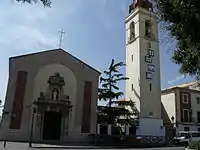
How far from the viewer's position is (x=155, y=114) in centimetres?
4144

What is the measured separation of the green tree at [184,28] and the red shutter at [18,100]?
2447 centimetres

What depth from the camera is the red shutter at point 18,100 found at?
3080 centimetres

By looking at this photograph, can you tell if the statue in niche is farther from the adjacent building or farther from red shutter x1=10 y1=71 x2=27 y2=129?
the adjacent building

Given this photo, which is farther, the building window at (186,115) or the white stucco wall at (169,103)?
the building window at (186,115)

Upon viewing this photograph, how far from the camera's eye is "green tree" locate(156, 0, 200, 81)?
25.4 ft

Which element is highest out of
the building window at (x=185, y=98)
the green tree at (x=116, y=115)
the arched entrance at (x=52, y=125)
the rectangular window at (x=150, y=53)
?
the rectangular window at (x=150, y=53)

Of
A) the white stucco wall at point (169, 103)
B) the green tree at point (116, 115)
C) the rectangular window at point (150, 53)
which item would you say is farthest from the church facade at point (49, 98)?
the white stucco wall at point (169, 103)

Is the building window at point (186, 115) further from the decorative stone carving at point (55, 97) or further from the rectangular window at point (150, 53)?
the decorative stone carving at point (55, 97)

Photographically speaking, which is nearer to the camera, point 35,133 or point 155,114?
point 35,133

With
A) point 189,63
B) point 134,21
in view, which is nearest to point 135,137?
point 134,21

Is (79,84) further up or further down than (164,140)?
further up

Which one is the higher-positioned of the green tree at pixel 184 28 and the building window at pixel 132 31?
the building window at pixel 132 31

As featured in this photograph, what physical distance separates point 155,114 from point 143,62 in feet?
26.3

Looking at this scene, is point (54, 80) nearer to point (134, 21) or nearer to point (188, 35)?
point (134, 21)
